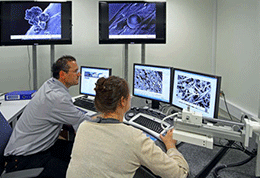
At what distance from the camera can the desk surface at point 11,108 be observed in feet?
7.86

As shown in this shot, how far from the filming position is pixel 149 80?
2.37 metres

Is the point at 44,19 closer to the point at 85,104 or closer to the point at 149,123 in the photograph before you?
the point at 85,104

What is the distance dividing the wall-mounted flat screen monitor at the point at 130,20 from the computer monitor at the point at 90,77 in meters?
0.72

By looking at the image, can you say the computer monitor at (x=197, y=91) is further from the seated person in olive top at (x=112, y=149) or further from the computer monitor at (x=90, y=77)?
the computer monitor at (x=90, y=77)

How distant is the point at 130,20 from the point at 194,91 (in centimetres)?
186

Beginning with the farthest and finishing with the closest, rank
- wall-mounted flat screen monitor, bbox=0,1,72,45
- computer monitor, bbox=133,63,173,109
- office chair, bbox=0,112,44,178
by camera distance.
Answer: wall-mounted flat screen monitor, bbox=0,1,72,45
computer monitor, bbox=133,63,173,109
office chair, bbox=0,112,44,178

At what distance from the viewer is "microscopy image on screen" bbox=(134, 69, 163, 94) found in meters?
2.28

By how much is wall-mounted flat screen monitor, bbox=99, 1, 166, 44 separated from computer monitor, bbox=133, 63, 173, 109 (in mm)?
1096

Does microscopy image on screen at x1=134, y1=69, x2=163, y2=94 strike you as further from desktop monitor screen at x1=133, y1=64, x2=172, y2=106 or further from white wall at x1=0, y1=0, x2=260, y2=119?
white wall at x1=0, y1=0, x2=260, y2=119

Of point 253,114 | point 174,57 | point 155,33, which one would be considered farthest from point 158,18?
point 253,114

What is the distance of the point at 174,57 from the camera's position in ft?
14.4

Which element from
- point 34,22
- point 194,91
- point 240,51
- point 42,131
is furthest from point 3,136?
point 240,51

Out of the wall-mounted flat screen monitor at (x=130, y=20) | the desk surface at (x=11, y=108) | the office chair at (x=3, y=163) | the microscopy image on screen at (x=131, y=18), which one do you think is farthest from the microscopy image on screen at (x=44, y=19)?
the office chair at (x=3, y=163)

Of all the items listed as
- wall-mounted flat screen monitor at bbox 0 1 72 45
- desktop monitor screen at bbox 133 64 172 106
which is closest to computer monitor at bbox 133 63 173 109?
desktop monitor screen at bbox 133 64 172 106
